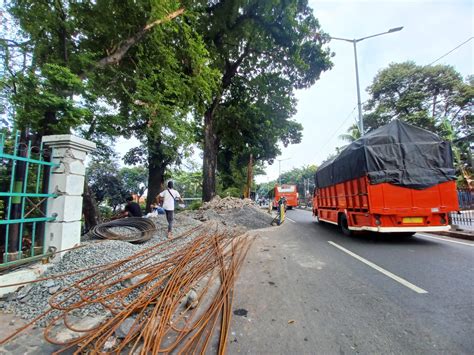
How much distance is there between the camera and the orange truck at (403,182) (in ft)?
20.2

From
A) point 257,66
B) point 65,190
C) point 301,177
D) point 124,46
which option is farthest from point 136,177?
point 301,177

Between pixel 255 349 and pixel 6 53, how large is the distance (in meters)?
8.12

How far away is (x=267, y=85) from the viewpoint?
1692 centimetres

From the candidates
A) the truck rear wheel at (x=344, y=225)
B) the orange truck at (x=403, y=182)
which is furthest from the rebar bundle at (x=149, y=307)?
the truck rear wheel at (x=344, y=225)

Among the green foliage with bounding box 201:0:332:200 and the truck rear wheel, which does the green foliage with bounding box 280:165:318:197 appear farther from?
the truck rear wheel

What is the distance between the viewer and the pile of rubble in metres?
11.2

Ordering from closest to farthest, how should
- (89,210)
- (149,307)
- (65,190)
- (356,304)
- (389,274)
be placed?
(149,307), (356,304), (65,190), (389,274), (89,210)

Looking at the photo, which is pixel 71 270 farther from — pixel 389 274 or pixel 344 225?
pixel 344 225

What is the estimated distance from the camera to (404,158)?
648cm

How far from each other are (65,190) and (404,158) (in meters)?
7.88

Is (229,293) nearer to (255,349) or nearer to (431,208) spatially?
(255,349)

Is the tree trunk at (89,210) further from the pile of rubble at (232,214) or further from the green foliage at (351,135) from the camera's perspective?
the green foliage at (351,135)

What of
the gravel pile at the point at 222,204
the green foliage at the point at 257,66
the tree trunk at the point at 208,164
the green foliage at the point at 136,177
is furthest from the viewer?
the green foliage at the point at 136,177

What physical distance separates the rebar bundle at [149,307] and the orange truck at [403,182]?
174 inches
